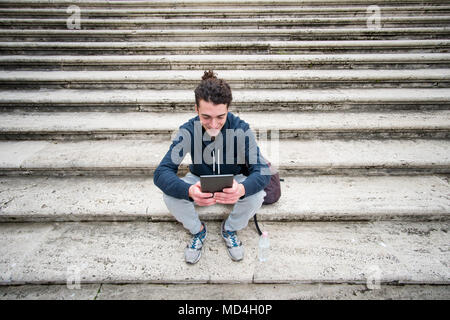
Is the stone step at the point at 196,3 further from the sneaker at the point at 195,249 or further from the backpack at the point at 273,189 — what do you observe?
the sneaker at the point at 195,249

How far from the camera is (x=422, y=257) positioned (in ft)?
6.07

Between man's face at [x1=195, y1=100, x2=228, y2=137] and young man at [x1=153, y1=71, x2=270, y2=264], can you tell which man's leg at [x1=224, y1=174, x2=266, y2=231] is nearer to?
young man at [x1=153, y1=71, x2=270, y2=264]

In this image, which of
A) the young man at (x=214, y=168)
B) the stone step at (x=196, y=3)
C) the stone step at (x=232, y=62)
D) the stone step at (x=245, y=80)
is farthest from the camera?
the stone step at (x=196, y=3)

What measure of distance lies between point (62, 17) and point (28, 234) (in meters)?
4.63

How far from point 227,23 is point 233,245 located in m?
4.23

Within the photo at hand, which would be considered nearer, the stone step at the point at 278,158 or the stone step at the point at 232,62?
the stone step at the point at 278,158

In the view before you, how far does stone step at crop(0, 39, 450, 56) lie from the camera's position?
3.76m

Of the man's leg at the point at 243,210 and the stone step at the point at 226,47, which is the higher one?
the stone step at the point at 226,47

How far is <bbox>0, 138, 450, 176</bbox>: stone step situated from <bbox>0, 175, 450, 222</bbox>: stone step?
141 mm

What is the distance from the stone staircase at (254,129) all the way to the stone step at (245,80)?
0.09ft

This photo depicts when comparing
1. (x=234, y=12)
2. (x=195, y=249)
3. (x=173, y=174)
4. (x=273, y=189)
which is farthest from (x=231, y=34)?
(x=195, y=249)

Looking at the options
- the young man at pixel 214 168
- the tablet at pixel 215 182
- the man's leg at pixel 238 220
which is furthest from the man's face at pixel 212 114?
the man's leg at pixel 238 220

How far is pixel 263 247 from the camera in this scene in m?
1.96

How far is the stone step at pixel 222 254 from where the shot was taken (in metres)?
1.76
